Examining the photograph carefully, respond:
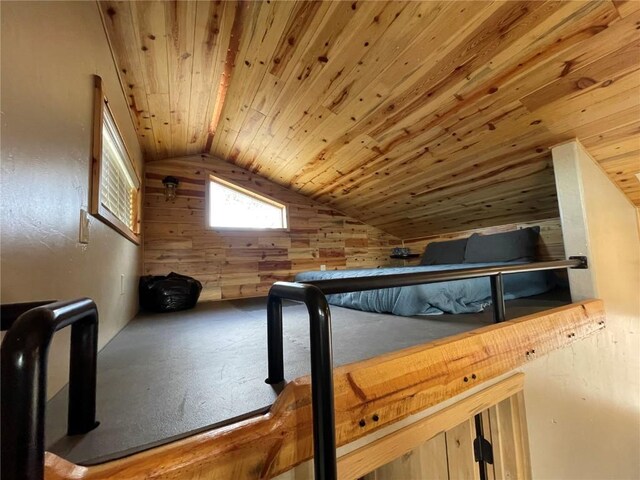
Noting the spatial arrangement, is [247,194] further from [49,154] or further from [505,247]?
[505,247]

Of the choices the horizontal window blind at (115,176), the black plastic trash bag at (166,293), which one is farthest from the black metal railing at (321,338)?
the black plastic trash bag at (166,293)

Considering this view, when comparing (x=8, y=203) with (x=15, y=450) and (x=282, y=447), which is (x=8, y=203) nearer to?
(x=15, y=450)

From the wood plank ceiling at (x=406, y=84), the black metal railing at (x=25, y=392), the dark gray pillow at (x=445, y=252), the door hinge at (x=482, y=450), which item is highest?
the wood plank ceiling at (x=406, y=84)

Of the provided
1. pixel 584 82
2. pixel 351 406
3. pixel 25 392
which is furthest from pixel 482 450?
pixel 584 82

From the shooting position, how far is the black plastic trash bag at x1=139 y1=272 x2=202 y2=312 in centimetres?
257

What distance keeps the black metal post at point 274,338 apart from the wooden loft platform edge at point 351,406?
14cm

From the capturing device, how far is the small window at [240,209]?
354 cm

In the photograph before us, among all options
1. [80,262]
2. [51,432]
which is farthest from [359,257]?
[51,432]

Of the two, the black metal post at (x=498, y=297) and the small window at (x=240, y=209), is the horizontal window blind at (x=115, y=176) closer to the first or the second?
the small window at (x=240, y=209)

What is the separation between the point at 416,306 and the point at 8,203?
2.03 m

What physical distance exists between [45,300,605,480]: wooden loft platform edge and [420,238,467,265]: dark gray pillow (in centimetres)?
207

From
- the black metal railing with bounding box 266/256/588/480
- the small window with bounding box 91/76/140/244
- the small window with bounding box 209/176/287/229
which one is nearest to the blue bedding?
the black metal railing with bounding box 266/256/588/480

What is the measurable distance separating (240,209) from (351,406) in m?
3.29

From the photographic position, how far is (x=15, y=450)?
344 millimetres
